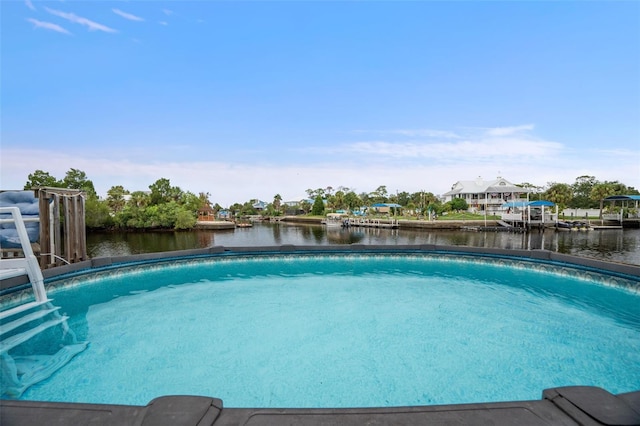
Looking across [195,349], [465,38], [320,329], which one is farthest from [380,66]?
[195,349]

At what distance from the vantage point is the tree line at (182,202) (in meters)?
40.5

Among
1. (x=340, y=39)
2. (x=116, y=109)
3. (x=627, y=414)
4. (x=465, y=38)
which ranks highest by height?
(x=340, y=39)

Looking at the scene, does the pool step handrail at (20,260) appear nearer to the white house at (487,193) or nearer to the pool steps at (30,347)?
the pool steps at (30,347)

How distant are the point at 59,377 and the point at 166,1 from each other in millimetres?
11845

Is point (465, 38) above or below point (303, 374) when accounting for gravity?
above

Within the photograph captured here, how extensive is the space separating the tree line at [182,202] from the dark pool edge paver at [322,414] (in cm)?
3188

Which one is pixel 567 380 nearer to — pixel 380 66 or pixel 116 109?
pixel 380 66

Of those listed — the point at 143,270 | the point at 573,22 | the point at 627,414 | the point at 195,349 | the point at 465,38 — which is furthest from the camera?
the point at 465,38

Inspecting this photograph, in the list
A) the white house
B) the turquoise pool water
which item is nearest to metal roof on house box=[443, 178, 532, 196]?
the white house

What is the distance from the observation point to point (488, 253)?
12133mm

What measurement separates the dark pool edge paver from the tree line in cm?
3188

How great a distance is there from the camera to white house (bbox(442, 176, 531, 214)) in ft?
171

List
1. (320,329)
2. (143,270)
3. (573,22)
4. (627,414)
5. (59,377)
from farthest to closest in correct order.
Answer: (573,22) < (143,270) < (320,329) < (59,377) < (627,414)

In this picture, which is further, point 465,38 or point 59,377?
point 465,38
